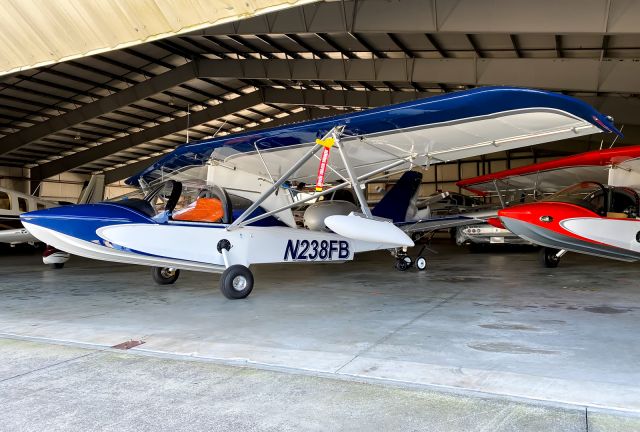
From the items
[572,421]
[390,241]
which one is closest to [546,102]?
[390,241]

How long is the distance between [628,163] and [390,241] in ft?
19.2

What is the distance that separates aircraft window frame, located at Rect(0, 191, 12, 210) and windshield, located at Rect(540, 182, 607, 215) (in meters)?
14.5

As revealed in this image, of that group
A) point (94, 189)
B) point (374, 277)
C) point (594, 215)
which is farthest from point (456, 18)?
point (94, 189)

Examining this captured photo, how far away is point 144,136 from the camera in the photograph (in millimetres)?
27375

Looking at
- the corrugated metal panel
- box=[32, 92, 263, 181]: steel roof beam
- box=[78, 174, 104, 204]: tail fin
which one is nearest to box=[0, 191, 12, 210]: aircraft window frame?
box=[78, 174, 104, 204]: tail fin

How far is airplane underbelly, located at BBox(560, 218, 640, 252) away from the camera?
8.31 metres

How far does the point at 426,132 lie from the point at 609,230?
4.43m

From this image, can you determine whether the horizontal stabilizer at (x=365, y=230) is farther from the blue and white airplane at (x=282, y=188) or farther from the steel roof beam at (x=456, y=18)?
the steel roof beam at (x=456, y=18)

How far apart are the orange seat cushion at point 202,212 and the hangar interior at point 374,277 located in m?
1.10

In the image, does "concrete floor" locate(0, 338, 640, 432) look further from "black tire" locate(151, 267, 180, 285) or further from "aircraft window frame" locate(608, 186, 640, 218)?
"aircraft window frame" locate(608, 186, 640, 218)

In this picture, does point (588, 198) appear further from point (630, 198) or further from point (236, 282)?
point (236, 282)

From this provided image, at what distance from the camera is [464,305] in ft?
19.4

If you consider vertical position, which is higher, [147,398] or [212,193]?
[212,193]

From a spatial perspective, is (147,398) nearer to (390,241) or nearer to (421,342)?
(421,342)
